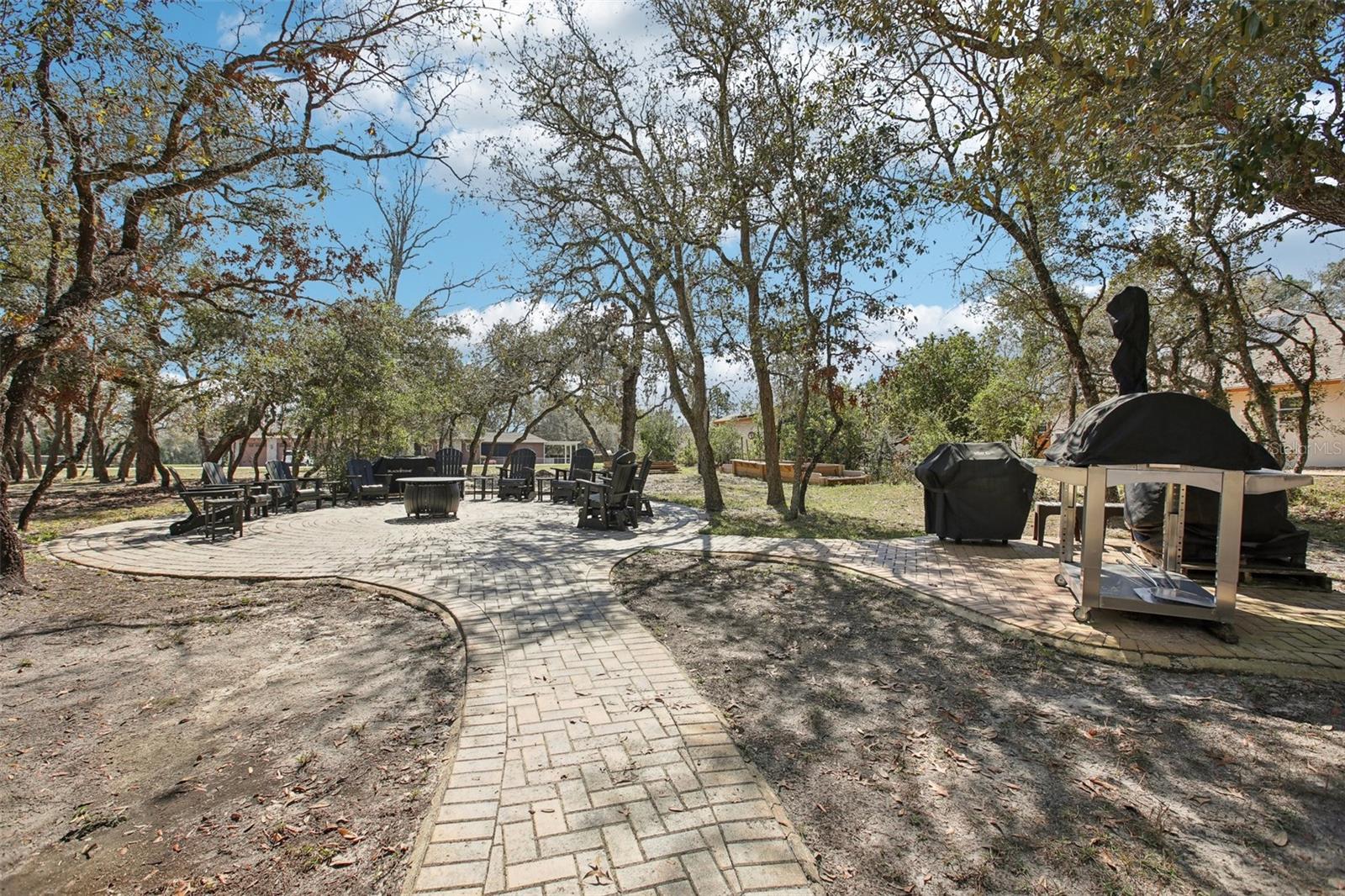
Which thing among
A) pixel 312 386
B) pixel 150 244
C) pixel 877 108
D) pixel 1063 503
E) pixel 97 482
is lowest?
pixel 97 482

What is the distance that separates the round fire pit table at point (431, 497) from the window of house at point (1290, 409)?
1617 centimetres

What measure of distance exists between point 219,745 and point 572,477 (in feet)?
36.4

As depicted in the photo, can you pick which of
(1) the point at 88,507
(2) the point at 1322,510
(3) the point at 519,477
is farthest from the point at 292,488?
(2) the point at 1322,510

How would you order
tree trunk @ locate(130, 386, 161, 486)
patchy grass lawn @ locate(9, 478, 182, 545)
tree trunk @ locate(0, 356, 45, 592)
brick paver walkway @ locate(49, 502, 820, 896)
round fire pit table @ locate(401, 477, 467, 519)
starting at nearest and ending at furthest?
brick paver walkway @ locate(49, 502, 820, 896) < tree trunk @ locate(0, 356, 45, 592) < patchy grass lawn @ locate(9, 478, 182, 545) < round fire pit table @ locate(401, 477, 467, 519) < tree trunk @ locate(130, 386, 161, 486)

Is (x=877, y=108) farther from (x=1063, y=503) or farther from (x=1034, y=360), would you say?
(x=1034, y=360)

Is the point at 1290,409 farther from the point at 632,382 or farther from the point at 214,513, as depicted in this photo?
the point at 214,513

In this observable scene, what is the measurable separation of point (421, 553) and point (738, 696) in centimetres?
518

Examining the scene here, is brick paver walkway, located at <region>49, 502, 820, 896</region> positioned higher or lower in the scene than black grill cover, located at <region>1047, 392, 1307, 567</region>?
lower

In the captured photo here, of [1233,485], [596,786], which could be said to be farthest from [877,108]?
[596,786]

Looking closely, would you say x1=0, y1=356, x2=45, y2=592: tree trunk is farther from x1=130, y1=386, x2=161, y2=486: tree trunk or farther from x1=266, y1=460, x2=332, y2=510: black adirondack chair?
x1=130, y1=386, x2=161, y2=486: tree trunk

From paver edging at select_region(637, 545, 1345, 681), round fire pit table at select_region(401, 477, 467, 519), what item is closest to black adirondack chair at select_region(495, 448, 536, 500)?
round fire pit table at select_region(401, 477, 467, 519)

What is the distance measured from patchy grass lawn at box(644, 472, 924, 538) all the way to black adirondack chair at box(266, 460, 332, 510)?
283 inches

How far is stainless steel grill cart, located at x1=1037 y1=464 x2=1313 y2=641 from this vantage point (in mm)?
3990

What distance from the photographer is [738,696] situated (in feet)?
11.3
